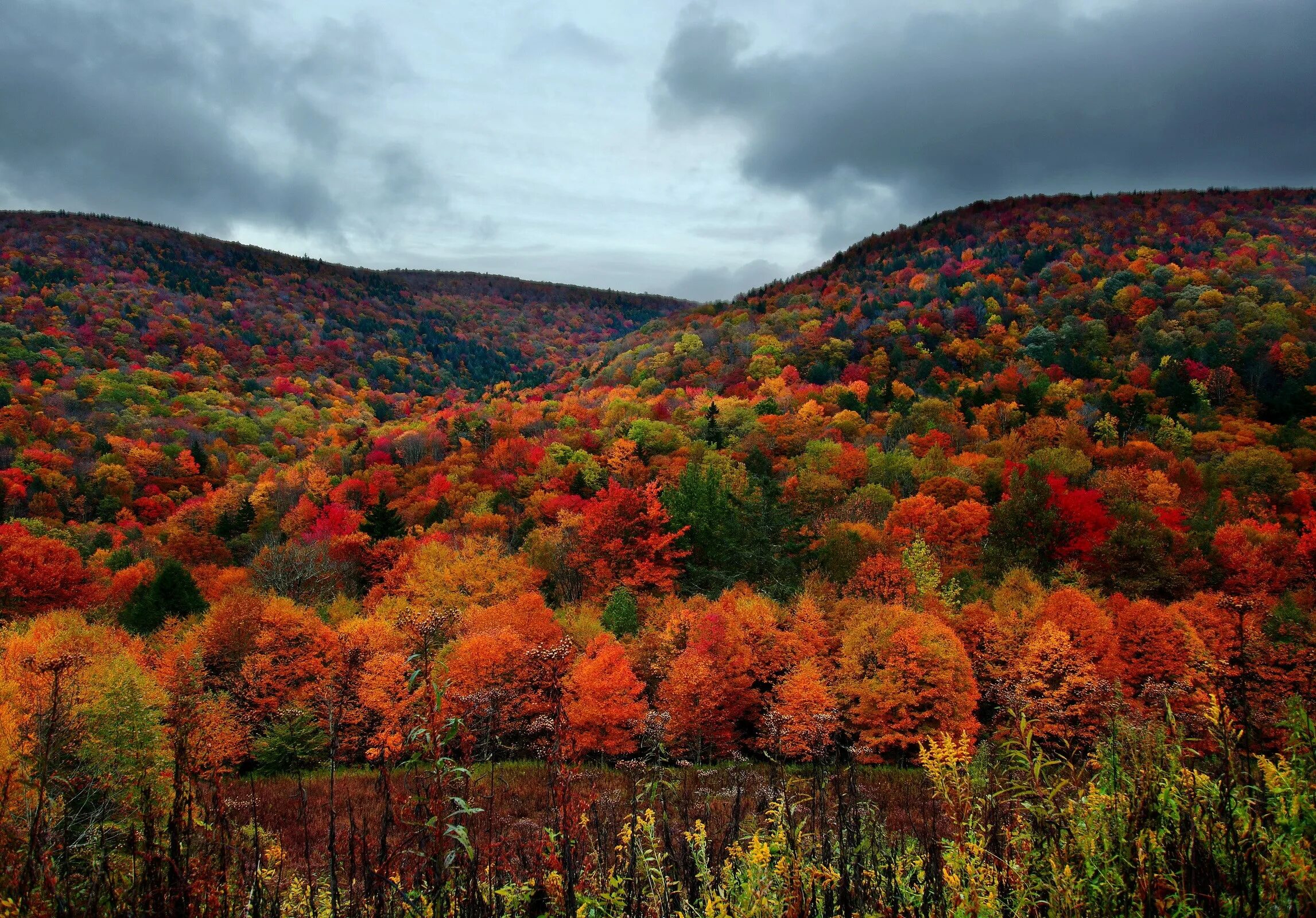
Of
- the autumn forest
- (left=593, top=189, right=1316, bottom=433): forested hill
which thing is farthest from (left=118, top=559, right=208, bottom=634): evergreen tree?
(left=593, top=189, right=1316, bottom=433): forested hill

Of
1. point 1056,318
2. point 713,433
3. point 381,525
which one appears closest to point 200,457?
point 381,525

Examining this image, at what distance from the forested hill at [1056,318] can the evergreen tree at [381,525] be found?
211 feet

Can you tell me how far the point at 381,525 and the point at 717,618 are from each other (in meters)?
39.9

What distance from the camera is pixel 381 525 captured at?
64750 millimetres

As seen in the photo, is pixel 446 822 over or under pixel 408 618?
under

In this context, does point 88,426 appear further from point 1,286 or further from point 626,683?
point 626,683

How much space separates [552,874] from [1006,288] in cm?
15237

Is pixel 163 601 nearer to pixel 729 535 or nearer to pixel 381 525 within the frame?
pixel 381 525

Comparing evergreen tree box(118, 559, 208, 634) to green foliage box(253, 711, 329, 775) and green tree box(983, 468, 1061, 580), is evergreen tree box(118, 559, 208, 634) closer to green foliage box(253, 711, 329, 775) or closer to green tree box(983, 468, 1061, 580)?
green foliage box(253, 711, 329, 775)

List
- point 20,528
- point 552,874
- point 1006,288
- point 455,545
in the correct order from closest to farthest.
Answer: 1. point 552,874
2. point 20,528
3. point 455,545
4. point 1006,288

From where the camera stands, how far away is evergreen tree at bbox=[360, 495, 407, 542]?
212ft

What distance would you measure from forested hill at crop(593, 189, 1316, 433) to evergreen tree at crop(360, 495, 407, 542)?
2532 inches

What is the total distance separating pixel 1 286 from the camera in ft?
534

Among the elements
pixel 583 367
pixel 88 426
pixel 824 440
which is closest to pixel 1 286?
pixel 88 426
